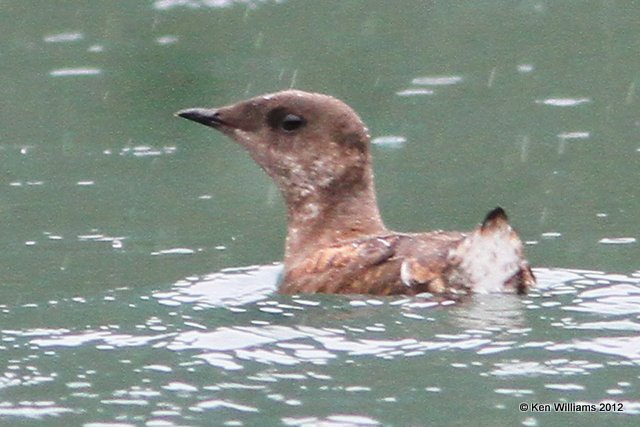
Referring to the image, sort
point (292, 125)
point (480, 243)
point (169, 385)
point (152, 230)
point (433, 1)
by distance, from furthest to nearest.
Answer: point (433, 1)
point (152, 230)
point (292, 125)
point (480, 243)
point (169, 385)

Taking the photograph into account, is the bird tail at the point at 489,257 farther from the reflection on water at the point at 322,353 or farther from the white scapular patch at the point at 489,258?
the reflection on water at the point at 322,353

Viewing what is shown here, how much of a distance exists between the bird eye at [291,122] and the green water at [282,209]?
1000 millimetres

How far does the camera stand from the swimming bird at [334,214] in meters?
10.5

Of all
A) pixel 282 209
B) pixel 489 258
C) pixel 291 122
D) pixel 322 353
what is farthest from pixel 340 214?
pixel 282 209

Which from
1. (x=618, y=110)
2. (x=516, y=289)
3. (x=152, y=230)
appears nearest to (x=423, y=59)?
(x=618, y=110)

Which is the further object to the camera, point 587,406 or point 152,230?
point 152,230

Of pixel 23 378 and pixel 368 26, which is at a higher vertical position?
pixel 368 26

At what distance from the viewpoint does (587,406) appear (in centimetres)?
898

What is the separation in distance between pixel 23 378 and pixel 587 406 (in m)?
2.94

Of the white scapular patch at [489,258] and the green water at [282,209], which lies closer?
the green water at [282,209]

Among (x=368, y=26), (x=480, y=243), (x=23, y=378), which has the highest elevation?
(x=368, y=26)

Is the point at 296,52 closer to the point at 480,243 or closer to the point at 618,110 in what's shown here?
the point at 618,110

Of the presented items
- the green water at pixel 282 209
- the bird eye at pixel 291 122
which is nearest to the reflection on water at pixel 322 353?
the green water at pixel 282 209

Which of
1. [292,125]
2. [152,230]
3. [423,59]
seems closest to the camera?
[292,125]
